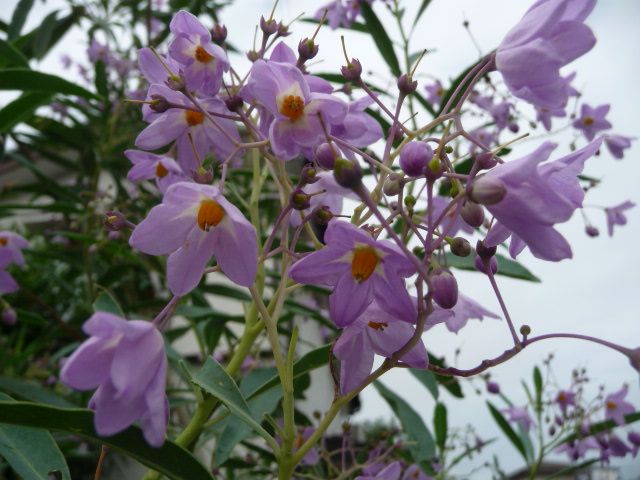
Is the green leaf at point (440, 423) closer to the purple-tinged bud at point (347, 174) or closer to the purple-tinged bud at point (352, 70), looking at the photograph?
the purple-tinged bud at point (352, 70)

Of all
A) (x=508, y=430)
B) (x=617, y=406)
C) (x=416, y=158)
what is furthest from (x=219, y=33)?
(x=617, y=406)

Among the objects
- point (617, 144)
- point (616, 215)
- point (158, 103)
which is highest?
point (617, 144)

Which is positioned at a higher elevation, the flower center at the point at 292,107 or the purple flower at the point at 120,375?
the flower center at the point at 292,107

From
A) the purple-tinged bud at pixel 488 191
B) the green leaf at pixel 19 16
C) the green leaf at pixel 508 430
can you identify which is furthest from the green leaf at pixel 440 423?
the green leaf at pixel 19 16

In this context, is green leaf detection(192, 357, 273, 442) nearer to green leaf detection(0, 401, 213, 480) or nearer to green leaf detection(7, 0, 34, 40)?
green leaf detection(0, 401, 213, 480)

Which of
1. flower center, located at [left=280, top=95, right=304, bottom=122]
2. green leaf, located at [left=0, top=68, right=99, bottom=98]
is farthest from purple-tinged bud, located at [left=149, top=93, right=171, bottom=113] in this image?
green leaf, located at [left=0, top=68, right=99, bottom=98]

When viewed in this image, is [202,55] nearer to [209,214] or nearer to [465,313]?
[209,214]
